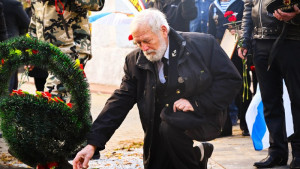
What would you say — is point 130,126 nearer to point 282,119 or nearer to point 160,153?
point 282,119

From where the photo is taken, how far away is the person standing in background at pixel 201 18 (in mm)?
9002

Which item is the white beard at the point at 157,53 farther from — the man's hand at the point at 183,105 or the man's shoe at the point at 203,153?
the man's shoe at the point at 203,153

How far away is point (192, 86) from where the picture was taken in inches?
171

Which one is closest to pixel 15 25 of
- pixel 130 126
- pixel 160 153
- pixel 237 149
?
pixel 130 126

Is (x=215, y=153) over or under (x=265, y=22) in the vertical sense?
under

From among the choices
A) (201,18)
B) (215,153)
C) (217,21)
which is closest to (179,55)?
(215,153)

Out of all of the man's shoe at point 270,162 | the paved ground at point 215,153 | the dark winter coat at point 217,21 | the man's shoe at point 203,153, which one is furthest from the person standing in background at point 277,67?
the dark winter coat at point 217,21

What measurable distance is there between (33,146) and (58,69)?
547 millimetres

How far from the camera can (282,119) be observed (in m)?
5.56

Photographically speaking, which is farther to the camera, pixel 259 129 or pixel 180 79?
pixel 259 129

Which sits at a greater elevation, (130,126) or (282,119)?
(282,119)

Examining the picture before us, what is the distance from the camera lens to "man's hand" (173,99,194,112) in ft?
14.1

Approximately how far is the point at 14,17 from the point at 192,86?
419 centimetres

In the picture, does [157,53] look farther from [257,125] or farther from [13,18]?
[13,18]
